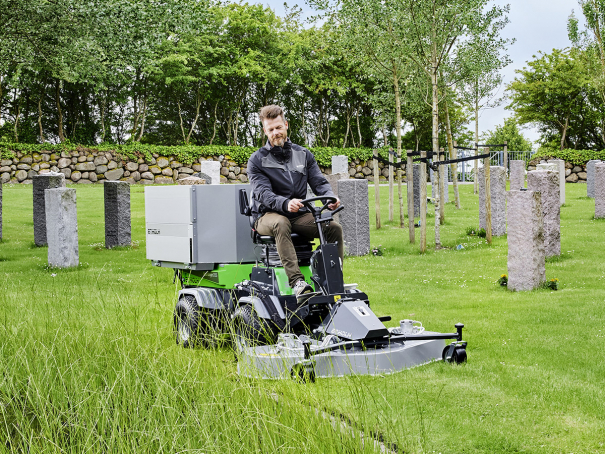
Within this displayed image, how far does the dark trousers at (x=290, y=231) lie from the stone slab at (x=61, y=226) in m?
5.42

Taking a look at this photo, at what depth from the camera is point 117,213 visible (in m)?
11.8

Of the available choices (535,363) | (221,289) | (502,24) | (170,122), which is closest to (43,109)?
(170,122)

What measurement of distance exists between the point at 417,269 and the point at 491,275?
46.1 inches

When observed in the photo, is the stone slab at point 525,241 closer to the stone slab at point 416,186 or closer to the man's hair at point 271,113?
the man's hair at point 271,113

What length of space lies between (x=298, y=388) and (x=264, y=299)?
65.4 inches

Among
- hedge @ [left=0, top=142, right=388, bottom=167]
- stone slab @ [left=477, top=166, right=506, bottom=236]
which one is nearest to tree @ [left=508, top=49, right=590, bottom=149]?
hedge @ [left=0, top=142, right=388, bottom=167]

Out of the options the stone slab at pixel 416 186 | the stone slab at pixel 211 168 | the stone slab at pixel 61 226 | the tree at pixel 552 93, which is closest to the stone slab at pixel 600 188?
the stone slab at pixel 416 186

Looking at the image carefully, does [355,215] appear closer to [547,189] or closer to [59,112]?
[547,189]

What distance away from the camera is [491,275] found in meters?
8.30

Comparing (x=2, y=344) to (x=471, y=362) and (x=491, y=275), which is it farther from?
(x=491, y=275)

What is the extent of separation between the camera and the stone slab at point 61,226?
31.3 ft

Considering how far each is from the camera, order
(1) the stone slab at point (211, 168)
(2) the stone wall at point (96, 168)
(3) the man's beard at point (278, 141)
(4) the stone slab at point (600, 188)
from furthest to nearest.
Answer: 1. (2) the stone wall at point (96, 168)
2. (1) the stone slab at point (211, 168)
3. (4) the stone slab at point (600, 188)
4. (3) the man's beard at point (278, 141)

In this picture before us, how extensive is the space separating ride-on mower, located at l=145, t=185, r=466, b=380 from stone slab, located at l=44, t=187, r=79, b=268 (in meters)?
4.08

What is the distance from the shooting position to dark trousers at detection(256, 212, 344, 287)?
Result: 4.83 m
